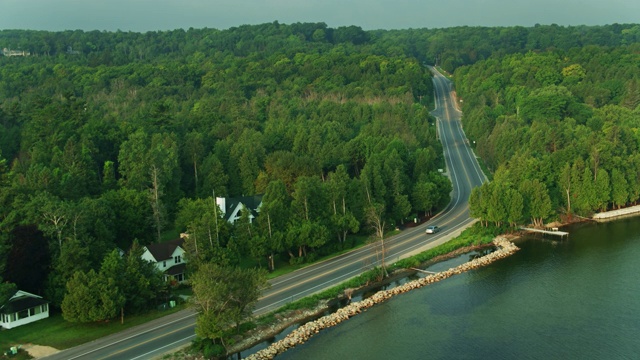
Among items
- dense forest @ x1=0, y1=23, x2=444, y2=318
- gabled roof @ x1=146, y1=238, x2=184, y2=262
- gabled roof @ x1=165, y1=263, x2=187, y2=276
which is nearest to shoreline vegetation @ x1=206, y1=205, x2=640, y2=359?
dense forest @ x1=0, y1=23, x2=444, y2=318

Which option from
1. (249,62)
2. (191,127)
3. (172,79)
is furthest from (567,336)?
(249,62)

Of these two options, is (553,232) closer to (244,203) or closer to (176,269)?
(244,203)

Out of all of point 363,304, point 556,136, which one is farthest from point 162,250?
point 556,136

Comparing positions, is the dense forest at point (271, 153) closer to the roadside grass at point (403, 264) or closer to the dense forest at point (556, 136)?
the dense forest at point (556, 136)

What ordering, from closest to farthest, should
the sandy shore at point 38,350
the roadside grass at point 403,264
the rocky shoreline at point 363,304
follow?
the sandy shore at point 38,350 < the rocky shoreline at point 363,304 < the roadside grass at point 403,264

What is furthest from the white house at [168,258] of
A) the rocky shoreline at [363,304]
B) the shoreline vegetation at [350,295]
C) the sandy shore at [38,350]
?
the rocky shoreline at [363,304]

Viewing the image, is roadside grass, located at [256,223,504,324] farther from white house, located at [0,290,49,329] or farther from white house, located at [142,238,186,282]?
white house, located at [0,290,49,329]
